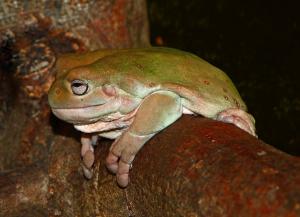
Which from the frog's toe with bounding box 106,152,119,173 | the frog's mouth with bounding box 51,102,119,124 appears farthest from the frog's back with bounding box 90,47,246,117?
the frog's toe with bounding box 106,152,119,173

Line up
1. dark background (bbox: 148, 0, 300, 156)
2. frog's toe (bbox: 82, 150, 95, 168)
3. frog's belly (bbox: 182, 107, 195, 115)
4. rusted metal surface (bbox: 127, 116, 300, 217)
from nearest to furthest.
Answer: rusted metal surface (bbox: 127, 116, 300, 217)
frog's belly (bbox: 182, 107, 195, 115)
frog's toe (bbox: 82, 150, 95, 168)
dark background (bbox: 148, 0, 300, 156)

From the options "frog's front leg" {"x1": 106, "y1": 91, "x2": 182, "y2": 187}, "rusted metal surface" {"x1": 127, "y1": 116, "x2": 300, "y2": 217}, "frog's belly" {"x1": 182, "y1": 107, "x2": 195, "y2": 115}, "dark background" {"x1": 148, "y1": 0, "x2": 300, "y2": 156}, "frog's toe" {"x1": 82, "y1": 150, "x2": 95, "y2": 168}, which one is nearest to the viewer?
"rusted metal surface" {"x1": 127, "y1": 116, "x2": 300, "y2": 217}

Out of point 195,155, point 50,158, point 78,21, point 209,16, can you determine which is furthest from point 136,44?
point 195,155

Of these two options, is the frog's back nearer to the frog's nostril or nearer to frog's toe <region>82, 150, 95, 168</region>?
the frog's nostril

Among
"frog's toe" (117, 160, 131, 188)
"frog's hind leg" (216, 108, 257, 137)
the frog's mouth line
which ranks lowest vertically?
"frog's toe" (117, 160, 131, 188)

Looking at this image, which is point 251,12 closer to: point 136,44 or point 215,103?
point 136,44

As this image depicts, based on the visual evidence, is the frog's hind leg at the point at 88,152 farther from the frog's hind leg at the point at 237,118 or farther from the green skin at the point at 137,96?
the frog's hind leg at the point at 237,118

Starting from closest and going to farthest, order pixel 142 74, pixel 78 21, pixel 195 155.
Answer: pixel 195 155
pixel 142 74
pixel 78 21
